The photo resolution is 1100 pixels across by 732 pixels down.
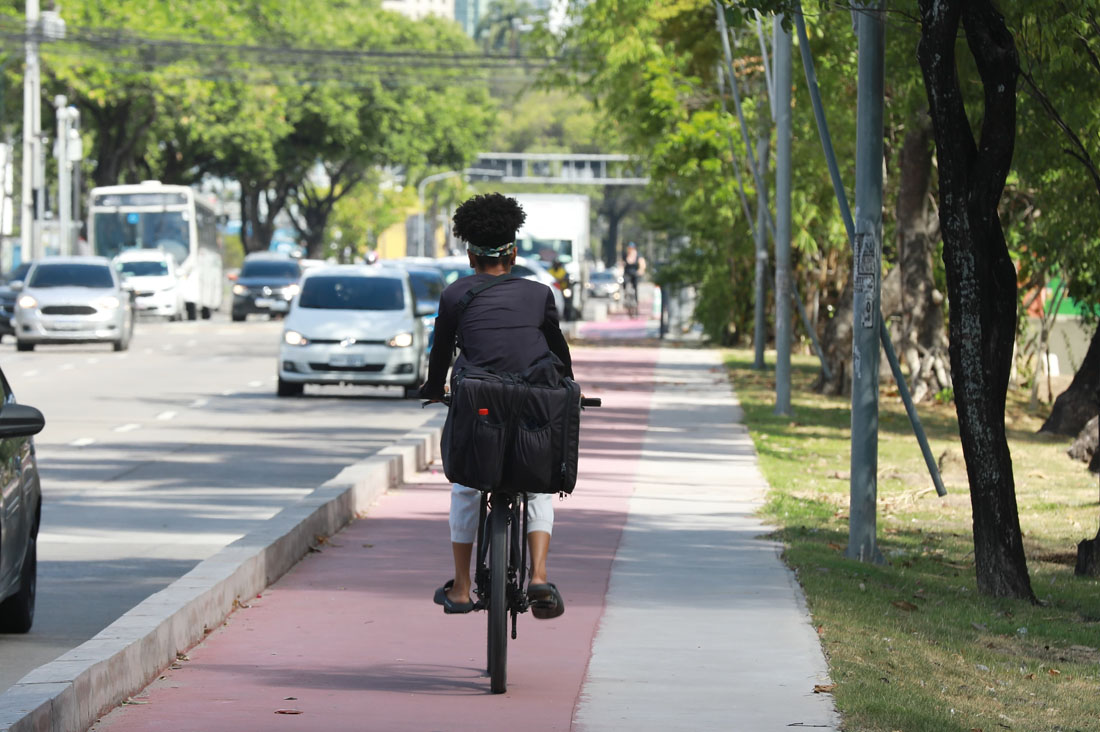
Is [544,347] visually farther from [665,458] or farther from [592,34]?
[592,34]

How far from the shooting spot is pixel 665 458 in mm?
17344

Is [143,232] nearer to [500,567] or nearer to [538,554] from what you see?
[538,554]

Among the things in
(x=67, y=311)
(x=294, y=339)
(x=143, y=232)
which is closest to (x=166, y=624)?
(x=294, y=339)

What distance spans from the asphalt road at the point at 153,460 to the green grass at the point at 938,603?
3449 mm

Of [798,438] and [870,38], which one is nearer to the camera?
[870,38]

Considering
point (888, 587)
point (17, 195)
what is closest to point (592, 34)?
point (888, 587)

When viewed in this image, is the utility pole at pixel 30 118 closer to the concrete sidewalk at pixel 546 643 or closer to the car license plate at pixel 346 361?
the car license plate at pixel 346 361

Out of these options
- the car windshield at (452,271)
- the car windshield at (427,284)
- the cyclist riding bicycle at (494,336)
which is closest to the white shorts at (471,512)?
the cyclist riding bicycle at (494,336)

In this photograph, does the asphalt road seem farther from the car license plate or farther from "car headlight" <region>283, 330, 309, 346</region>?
"car headlight" <region>283, 330, 309, 346</region>

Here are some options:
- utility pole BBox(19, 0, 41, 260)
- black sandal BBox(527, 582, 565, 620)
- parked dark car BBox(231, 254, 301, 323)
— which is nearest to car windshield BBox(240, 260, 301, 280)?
parked dark car BBox(231, 254, 301, 323)

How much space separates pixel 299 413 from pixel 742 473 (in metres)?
7.83

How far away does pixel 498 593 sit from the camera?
6.94 m

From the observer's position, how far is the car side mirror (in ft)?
26.2

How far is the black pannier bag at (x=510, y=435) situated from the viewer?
22.5ft
